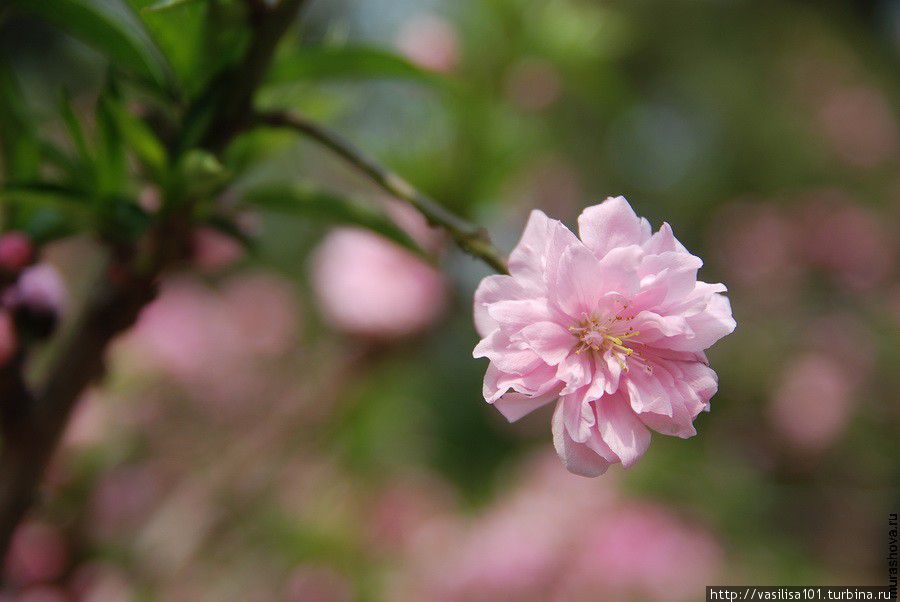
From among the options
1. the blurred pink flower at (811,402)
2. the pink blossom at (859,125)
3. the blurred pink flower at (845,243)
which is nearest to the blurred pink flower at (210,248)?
the blurred pink flower at (811,402)

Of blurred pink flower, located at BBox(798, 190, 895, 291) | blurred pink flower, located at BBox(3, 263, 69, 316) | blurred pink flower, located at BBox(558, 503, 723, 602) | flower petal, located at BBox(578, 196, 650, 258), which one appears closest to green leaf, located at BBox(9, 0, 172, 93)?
blurred pink flower, located at BBox(3, 263, 69, 316)

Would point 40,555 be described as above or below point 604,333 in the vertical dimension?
below

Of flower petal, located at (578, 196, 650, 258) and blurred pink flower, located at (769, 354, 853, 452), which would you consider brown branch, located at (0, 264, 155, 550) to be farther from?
blurred pink flower, located at (769, 354, 853, 452)

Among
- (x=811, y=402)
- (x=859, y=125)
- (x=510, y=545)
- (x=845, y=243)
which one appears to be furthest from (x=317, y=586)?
(x=859, y=125)

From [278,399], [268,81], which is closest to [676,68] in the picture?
[278,399]

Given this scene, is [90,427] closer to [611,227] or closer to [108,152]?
[108,152]

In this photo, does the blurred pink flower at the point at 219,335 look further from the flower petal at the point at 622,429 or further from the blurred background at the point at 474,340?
the flower petal at the point at 622,429

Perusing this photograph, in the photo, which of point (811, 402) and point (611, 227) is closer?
point (611, 227)

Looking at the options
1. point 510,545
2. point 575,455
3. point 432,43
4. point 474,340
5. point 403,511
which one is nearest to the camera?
point 575,455
